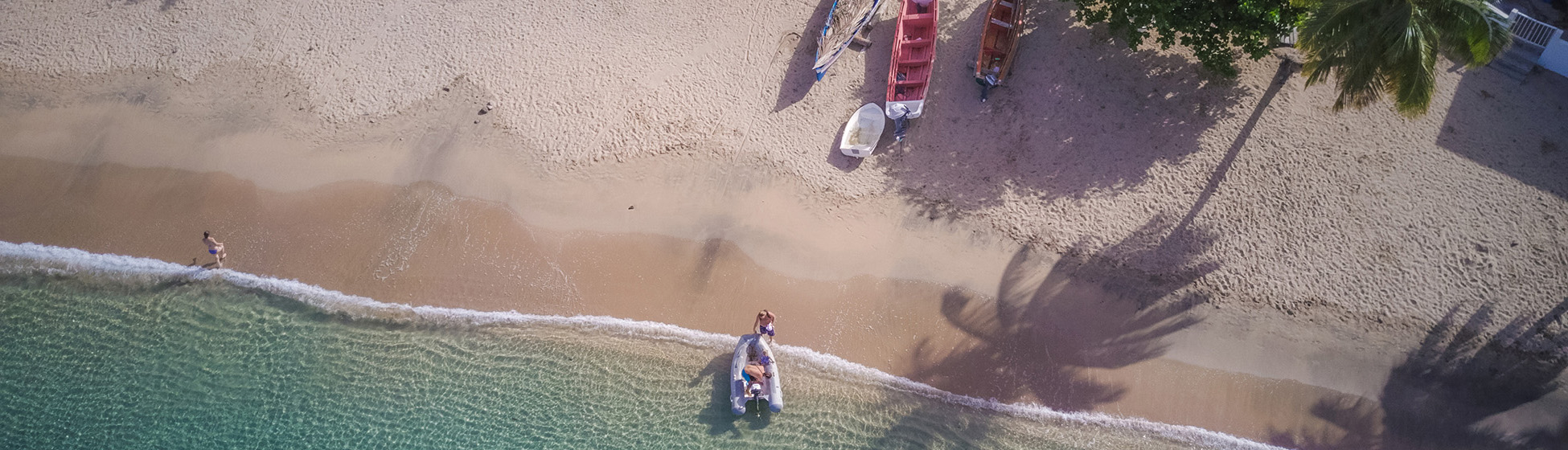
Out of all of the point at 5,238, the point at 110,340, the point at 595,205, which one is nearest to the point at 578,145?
the point at 595,205

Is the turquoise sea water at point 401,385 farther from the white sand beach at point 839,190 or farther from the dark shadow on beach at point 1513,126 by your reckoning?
the dark shadow on beach at point 1513,126

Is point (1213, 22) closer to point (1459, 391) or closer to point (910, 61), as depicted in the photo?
point (910, 61)

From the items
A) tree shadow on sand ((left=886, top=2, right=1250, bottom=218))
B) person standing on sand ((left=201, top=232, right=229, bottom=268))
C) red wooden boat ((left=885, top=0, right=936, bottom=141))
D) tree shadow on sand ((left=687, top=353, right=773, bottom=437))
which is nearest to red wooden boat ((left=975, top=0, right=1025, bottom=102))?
tree shadow on sand ((left=886, top=2, right=1250, bottom=218))

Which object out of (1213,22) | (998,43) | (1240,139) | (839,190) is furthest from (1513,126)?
(839,190)

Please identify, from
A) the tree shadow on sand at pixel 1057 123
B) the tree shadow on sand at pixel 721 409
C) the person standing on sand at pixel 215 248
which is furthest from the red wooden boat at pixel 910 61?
the person standing on sand at pixel 215 248

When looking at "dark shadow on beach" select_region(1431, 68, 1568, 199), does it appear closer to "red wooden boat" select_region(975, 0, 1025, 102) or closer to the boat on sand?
"red wooden boat" select_region(975, 0, 1025, 102)

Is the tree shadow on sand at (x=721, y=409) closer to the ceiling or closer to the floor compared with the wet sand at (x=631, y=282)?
closer to the floor
